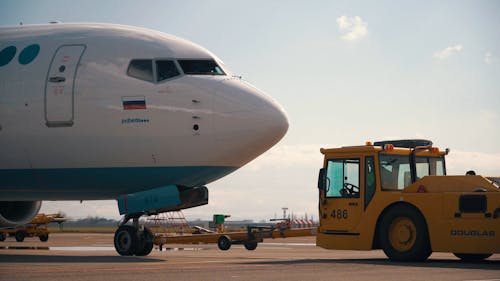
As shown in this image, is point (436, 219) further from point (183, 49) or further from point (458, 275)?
point (183, 49)

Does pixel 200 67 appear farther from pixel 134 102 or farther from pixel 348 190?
pixel 348 190

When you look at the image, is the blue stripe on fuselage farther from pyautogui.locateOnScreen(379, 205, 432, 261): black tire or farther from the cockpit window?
pyautogui.locateOnScreen(379, 205, 432, 261): black tire

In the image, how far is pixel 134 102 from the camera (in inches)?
750

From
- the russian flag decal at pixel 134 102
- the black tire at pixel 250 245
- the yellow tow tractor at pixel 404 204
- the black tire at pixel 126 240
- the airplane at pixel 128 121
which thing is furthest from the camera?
the black tire at pixel 250 245

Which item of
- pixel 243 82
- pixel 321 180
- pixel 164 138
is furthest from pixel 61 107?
pixel 321 180

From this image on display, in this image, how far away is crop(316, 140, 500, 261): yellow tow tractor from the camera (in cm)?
1636

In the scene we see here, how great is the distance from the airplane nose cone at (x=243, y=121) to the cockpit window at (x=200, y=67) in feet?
2.59

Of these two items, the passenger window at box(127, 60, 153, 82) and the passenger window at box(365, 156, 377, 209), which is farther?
the passenger window at box(127, 60, 153, 82)

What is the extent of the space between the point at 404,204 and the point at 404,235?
2.07 ft

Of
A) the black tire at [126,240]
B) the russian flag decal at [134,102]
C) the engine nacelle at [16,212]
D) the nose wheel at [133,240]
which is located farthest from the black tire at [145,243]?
the engine nacelle at [16,212]

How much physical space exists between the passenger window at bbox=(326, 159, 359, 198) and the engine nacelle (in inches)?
354

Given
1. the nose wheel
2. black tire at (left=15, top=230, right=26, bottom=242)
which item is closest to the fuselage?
the nose wheel

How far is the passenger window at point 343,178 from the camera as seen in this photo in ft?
60.5

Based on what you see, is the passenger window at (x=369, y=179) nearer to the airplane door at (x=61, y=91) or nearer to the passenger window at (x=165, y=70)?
the passenger window at (x=165, y=70)
